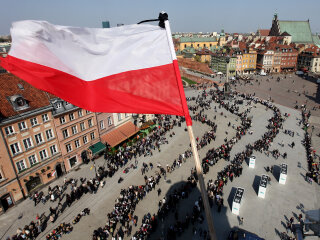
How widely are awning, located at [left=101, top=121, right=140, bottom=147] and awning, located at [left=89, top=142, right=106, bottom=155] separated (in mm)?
848

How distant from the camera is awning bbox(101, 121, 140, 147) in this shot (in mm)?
30797

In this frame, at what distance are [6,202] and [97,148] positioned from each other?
11.1 metres

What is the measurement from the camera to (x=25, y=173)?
2272cm

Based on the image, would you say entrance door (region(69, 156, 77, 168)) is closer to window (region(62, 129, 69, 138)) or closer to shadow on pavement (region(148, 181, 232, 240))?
window (region(62, 129, 69, 138))

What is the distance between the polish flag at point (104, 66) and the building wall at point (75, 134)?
2114 centimetres

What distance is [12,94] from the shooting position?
2219cm

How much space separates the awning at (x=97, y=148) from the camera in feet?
95.5

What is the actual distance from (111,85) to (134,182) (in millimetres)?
20624

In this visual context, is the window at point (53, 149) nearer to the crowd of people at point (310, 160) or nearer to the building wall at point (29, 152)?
the building wall at point (29, 152)

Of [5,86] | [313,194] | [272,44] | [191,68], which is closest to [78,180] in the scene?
[5,86]

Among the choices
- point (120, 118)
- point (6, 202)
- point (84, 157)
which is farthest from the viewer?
point (120, 118)

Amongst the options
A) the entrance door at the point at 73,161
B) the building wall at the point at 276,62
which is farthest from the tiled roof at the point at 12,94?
the building wall at the point at 276,62

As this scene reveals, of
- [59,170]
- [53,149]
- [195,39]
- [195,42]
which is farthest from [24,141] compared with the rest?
[195,39]

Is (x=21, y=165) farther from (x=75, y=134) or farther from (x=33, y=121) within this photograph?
(x=75, y=134)
